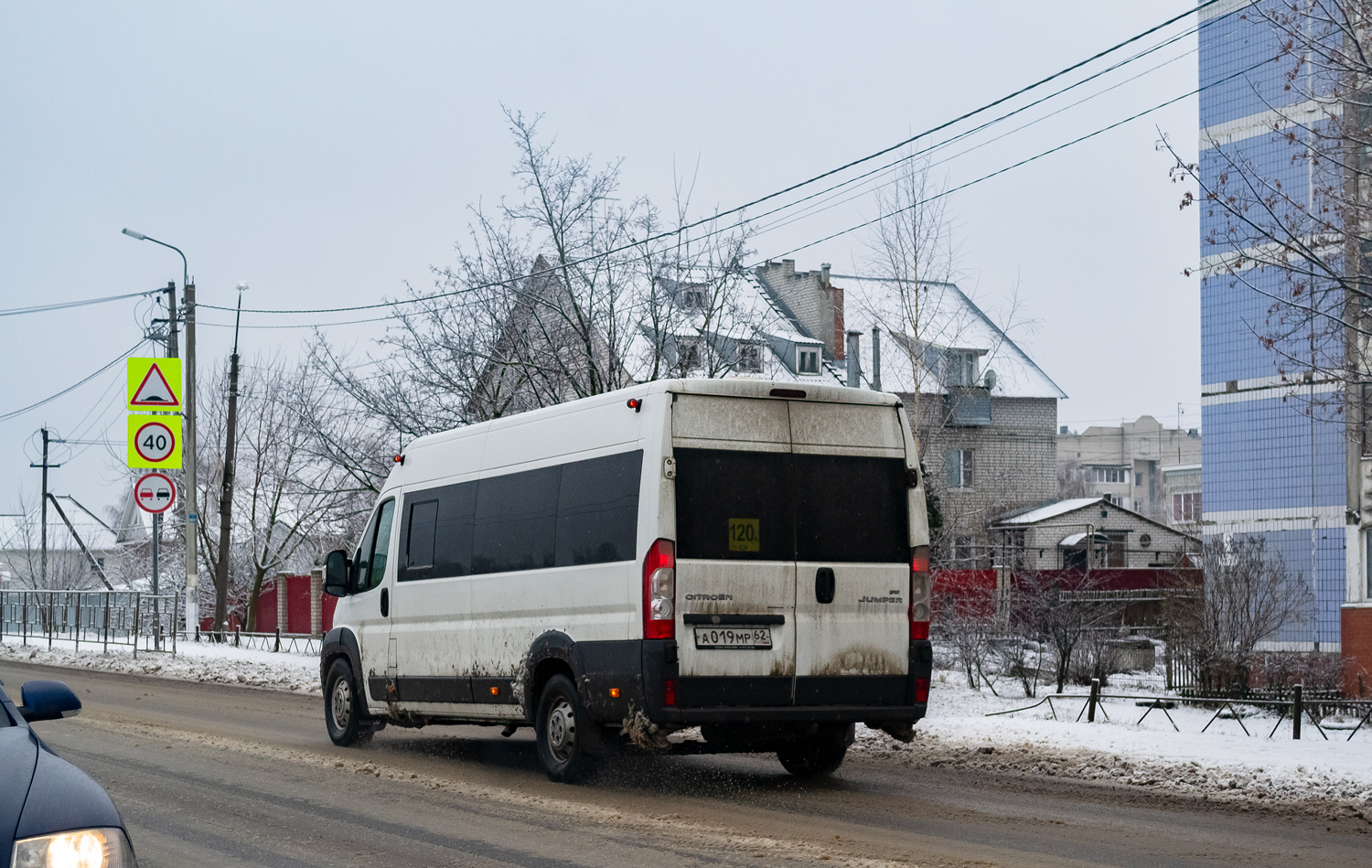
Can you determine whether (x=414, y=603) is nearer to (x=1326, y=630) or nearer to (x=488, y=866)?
(x=488, y=866)

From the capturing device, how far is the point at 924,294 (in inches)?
1148

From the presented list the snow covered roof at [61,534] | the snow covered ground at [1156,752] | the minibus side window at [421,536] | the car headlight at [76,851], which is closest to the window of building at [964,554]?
the snow covered ground at [1156,752]

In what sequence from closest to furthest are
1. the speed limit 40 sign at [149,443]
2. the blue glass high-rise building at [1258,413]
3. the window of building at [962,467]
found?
the blue glass high-rise building at [1258,413] → the speed limit 40 sign at [149,443] → the window of building at [962,467]

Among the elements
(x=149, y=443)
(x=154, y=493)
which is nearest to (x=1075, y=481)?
(x=149, y=443)

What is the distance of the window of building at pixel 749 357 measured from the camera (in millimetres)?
22391

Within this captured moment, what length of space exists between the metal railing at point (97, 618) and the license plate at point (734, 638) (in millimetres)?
20807

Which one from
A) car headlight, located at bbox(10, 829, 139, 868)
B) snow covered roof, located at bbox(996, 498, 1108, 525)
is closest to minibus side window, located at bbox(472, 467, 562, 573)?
car headlight, located at bbox(10, 829, 139, 868)

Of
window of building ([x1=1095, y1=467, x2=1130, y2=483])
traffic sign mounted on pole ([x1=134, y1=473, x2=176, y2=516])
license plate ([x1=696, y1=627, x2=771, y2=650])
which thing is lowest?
license plate ([x1=696, y1=627, x2=771, y2=650])

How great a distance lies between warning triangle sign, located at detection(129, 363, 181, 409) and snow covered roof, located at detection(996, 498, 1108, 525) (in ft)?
104

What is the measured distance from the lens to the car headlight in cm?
359

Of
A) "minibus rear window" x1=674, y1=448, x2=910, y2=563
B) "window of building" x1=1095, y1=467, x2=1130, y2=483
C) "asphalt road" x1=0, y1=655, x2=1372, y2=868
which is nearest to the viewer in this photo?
"asphalt road" x1=0, y1=655, x2=1372, y2=868

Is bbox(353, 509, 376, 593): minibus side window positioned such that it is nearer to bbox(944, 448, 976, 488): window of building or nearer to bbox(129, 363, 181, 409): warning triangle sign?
bbox(129, 363, 181, 409): warning triangle sign

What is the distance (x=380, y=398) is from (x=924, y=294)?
38.7 ft

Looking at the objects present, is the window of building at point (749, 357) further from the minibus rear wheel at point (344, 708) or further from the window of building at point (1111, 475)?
the window of building at point (1111, 475)
